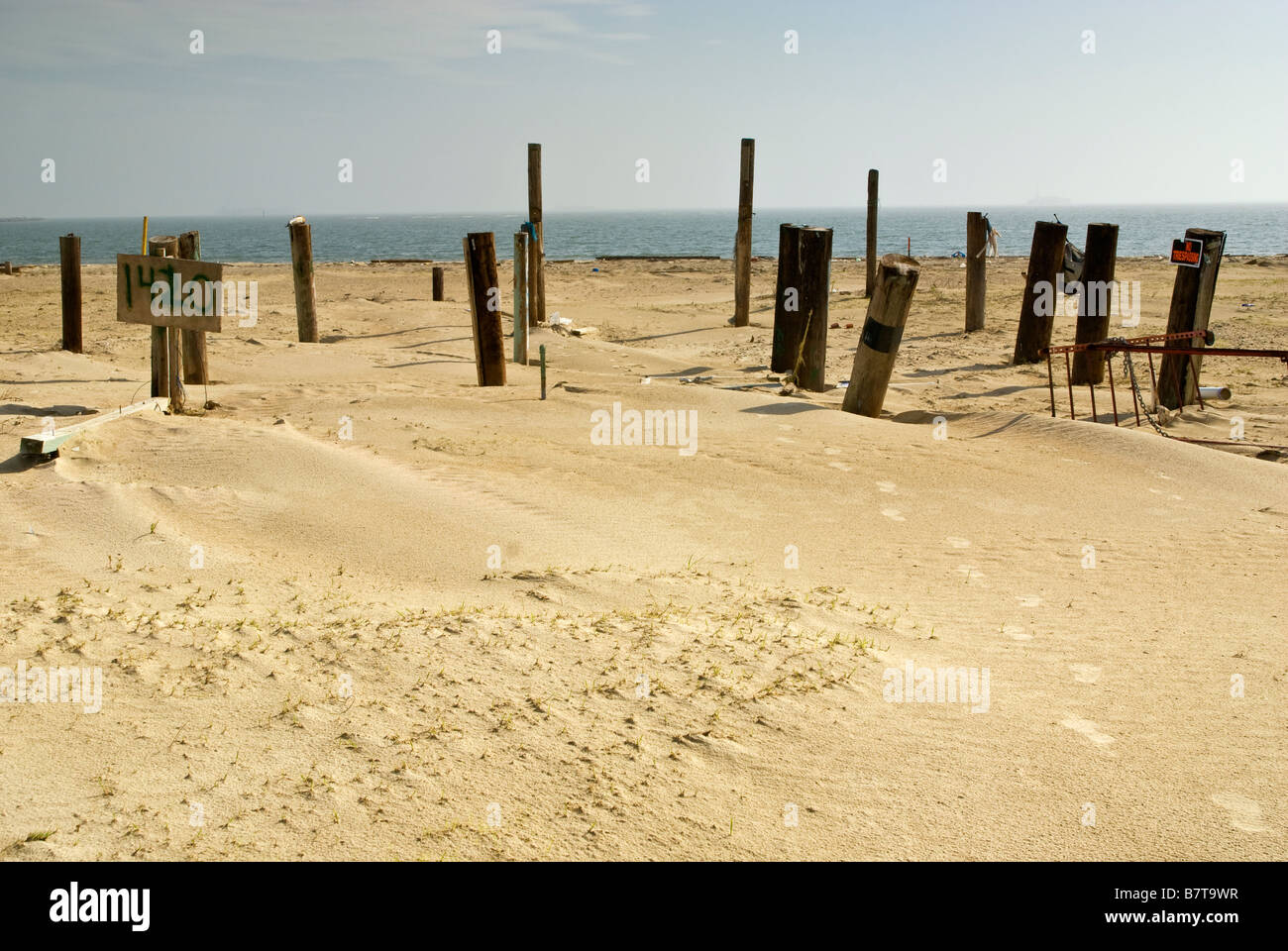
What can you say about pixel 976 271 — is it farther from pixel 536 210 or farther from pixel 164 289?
pixel 164 289

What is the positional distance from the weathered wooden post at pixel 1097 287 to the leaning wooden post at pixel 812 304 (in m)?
3.45

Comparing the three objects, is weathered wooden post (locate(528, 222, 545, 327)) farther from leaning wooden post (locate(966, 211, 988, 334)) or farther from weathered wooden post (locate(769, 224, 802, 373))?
leaning wooden post (locate(966, 211, 988, 334))

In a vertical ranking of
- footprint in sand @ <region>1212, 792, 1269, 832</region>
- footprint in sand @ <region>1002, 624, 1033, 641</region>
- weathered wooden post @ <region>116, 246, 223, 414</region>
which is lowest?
footprint in sand @ <region>1212, 792, 1269, 832</region>

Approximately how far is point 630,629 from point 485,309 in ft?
21.9

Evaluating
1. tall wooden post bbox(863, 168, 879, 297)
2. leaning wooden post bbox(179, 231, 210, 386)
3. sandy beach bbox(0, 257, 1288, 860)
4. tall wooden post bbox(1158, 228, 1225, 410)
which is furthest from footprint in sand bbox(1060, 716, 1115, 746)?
tall wooden post bbox(863, 168, 879, 297)

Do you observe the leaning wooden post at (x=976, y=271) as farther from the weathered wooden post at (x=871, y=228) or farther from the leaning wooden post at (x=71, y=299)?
the leaning wooden post at (x=71, y=299)

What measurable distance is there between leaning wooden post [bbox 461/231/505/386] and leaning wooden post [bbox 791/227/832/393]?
3412mm

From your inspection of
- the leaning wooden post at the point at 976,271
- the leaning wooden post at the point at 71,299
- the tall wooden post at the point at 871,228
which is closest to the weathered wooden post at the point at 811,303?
the leaning wooden post at the point at 976,271

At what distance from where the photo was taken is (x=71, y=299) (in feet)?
40.9

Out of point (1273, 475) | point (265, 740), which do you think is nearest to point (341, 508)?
point (265, 740)

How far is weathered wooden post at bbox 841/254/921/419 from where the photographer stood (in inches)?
379

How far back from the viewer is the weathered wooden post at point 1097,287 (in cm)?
1272

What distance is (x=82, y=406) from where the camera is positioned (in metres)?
8.86
